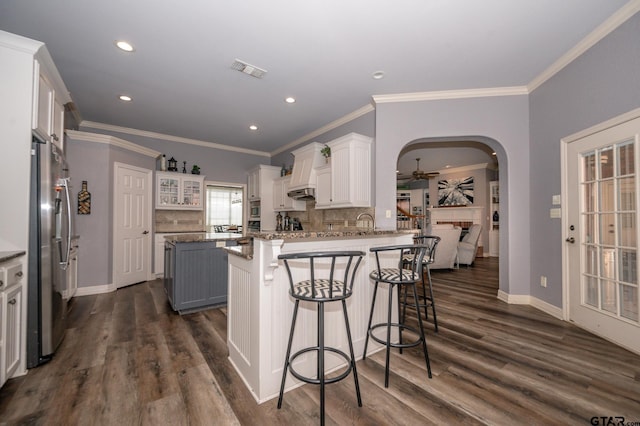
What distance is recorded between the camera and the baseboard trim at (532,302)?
304cm

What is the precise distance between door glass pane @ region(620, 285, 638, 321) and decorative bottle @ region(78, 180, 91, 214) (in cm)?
641

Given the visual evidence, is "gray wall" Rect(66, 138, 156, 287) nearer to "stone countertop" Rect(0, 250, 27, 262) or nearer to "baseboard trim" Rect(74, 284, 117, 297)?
"baseboard trim" Rect(74, 284, 117, 297)

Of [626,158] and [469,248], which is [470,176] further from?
[626,158]

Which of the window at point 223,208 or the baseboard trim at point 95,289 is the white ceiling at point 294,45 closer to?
the baseboard trim at point 95,289

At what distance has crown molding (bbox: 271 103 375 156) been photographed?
415cm

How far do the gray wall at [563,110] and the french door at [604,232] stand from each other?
6.1 inches

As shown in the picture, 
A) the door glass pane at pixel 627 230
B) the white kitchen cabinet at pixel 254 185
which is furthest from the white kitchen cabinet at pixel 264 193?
the door glass pane at pixel 627 230

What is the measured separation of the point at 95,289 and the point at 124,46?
11.3 feet

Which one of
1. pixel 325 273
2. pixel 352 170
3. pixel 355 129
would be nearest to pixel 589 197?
Answer: pixel 352 170

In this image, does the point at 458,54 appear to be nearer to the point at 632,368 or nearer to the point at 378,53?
the point at 378,53

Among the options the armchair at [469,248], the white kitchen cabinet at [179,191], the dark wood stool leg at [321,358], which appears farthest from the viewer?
the armchair at [469,248]

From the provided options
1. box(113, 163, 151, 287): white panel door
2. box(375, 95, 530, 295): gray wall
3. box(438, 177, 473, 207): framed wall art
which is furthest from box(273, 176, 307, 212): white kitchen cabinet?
box(438, 177, 473, 207): framed wall art

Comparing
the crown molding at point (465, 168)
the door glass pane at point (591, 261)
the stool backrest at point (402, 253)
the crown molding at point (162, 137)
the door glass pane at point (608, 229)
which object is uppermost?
the crown molding at point (162, 137)

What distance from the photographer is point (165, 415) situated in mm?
1540
